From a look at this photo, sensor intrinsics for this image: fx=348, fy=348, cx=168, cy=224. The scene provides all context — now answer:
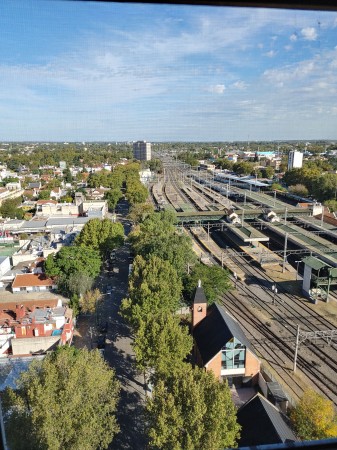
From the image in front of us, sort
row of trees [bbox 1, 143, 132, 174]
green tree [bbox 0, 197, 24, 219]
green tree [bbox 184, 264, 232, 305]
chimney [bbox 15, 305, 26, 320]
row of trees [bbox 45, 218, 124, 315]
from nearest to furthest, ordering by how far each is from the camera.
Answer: chimney [bbox 15, 305, 26, 320] < green tree [bbox 184, 264, 232, 305] < row of trees [bbox 45, 218, 124, 315] < green tree [bbox 0, 197, 24, 219] < row of trees [bbox 1, 143, 132, 174]

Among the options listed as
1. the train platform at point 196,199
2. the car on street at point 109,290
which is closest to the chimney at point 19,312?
the car on street at point 109,290

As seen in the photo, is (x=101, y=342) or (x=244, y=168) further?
(x=244, y=168)

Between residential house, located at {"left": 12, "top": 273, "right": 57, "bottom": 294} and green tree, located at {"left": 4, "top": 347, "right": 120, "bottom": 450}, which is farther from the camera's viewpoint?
residential house, located at {"left": 12, "top": 273, "right": 57, "bottom": 294}

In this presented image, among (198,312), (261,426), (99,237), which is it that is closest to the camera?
(261,426)

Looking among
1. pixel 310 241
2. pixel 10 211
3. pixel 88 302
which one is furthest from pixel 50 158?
pixel 88 302

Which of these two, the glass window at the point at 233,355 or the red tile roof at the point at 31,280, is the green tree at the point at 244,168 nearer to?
the red tile roof at the point at 31,280

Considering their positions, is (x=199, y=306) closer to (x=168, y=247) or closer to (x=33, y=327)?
(x=168, y=247)

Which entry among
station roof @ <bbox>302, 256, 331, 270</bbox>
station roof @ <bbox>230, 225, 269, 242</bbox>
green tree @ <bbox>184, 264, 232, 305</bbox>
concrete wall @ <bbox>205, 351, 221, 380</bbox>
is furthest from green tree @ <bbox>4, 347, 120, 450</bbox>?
station roof @ <bbox>230, 225, 269, 242</bbox>

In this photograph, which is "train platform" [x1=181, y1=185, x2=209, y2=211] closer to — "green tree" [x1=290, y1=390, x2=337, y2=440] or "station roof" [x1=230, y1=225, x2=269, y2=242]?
"station roof" [x1=230, y1=225, x2=269, y2=242]
